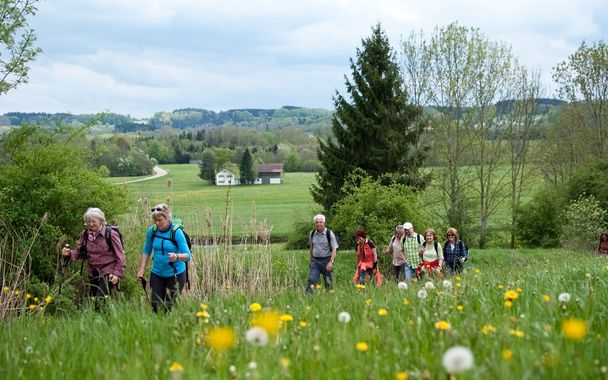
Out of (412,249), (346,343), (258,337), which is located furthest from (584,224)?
(258,337)

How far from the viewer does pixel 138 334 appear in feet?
13.1

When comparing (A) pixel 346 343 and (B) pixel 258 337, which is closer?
(B) pixel 258 337

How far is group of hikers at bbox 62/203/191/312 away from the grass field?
316 cm

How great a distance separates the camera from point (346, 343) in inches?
122

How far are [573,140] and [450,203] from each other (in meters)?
12.1

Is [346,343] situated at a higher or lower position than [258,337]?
lower

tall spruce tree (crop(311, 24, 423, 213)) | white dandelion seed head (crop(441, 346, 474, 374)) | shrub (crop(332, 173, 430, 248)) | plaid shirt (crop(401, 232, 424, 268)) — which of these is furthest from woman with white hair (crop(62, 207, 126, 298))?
tall spruce tree (crop(311, 24, 423, 213))

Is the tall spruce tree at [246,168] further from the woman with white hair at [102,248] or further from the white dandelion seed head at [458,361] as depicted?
the white dandelion seed head at [458,361]

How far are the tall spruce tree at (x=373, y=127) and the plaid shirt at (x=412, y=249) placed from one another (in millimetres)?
18180

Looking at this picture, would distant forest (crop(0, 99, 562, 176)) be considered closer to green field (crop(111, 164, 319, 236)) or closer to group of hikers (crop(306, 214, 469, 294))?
green field (crop(111, 164, 319, 236))

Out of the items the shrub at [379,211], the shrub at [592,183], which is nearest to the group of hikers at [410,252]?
the shrub at [379,211]

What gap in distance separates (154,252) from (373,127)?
25.3 metres

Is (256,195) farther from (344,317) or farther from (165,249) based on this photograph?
(344,317)

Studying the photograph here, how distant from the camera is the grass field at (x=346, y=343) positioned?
8.82 ft
